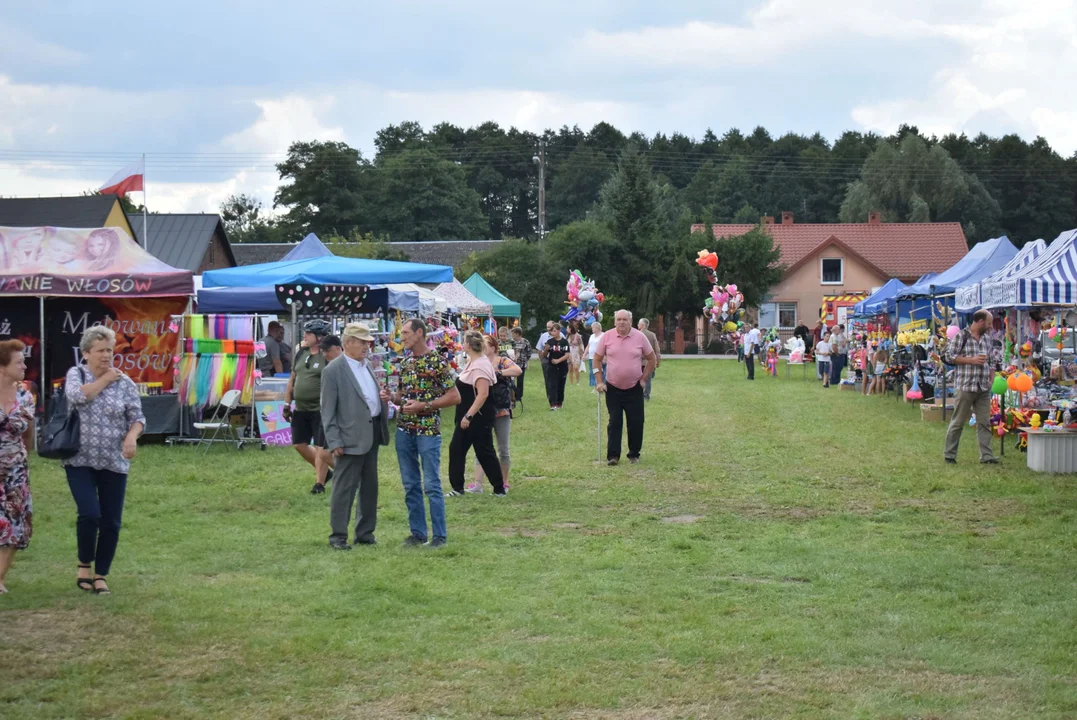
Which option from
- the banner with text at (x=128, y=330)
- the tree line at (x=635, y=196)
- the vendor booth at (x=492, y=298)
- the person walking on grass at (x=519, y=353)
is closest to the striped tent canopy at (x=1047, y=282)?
the person walking on grass at (x=519, y=353)

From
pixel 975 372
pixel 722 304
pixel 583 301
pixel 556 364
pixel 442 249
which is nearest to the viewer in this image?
pixel 975 372

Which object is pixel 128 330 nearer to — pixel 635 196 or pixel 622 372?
pixel 622 372

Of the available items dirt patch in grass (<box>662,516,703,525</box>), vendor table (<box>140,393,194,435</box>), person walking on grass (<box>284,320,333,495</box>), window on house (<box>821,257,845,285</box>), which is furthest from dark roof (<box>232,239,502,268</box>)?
dirt patch in grass (<box>662,516,703,525</box>)

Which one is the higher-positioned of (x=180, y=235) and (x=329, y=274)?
(x=180, y=235)

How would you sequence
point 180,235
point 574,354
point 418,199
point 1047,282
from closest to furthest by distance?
1. point 1047,282
2. point 574,354
3. point 180,235
4. point 418,199

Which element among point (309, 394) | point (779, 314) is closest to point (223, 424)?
point (309, 394)

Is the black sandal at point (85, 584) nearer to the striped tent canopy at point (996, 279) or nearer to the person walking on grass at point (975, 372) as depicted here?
the person walking on grass at point (975, 372)

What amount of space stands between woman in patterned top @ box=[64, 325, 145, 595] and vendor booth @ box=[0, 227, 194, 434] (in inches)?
331

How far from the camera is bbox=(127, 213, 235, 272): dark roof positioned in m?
52.2

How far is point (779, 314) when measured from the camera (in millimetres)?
61344

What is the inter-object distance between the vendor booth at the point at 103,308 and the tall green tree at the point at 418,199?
2452 inches

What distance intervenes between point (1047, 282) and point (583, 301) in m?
29.3

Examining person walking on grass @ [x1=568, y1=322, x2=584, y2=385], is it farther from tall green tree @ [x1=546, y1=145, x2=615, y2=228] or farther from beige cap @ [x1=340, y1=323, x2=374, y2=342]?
tall green tree @ [x1=546, y1=145, x2=615, y2=228]

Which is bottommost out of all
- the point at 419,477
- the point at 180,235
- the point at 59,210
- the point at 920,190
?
the point at 419,477
